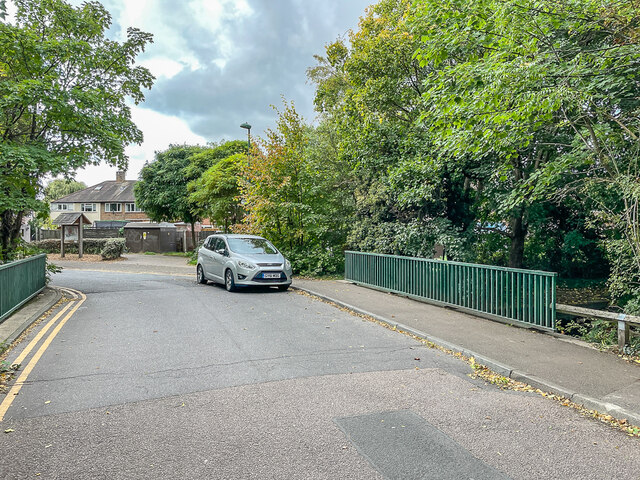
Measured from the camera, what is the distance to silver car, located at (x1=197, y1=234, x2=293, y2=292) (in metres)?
12.8

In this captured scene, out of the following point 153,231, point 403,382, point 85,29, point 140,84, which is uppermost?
point 85,29

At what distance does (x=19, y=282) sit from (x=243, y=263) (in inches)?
219

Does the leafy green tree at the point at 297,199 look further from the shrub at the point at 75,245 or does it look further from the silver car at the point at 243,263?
the shrub at the point at 75,245

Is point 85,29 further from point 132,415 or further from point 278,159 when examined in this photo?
point 132,415

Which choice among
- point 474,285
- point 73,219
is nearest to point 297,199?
point 474,285

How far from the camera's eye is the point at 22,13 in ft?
42.5

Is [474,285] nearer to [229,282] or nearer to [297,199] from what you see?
[229,282]

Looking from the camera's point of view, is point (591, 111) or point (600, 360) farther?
point (591, 111)

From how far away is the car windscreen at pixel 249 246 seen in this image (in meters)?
13.7

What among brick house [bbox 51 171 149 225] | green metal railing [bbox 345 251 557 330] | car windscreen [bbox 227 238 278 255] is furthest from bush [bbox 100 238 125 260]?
brick house [bbox 51 171 149 225]

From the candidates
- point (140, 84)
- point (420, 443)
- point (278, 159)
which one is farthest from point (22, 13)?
point (420, 443)

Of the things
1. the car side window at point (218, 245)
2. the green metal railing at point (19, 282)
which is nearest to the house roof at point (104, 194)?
the car side window at point (218, 245)

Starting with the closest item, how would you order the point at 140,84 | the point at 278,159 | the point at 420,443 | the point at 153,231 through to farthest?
the point at 420,443 → the point at 140,84 → the point at 278,159 → the point at 153,231

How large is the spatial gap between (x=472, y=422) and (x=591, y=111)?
21.7 feet
